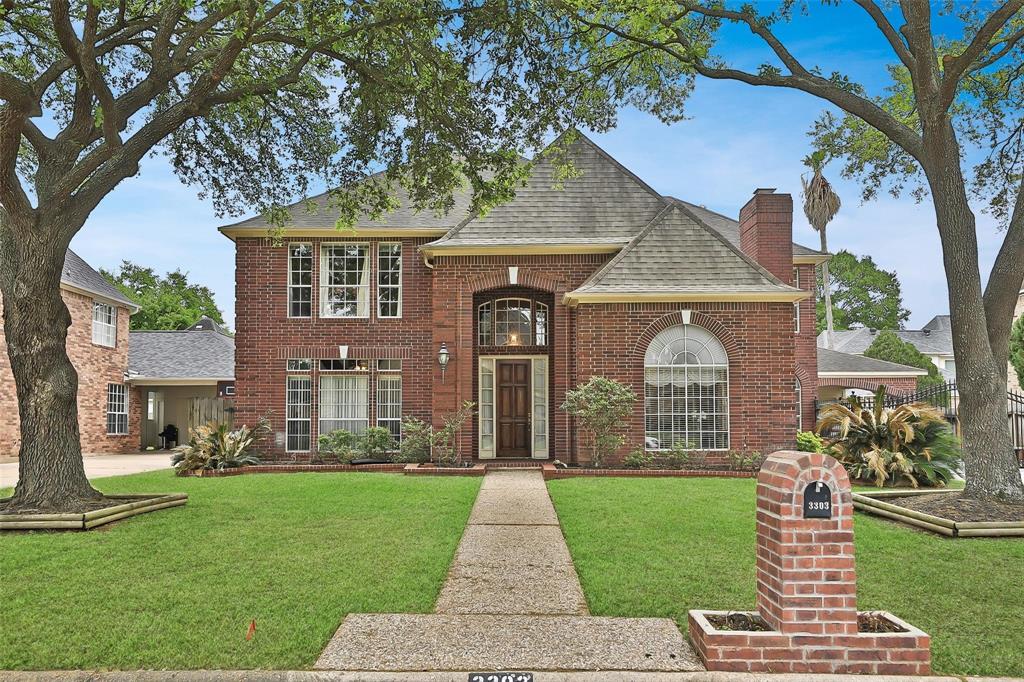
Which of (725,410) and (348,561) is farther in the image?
(725,410)

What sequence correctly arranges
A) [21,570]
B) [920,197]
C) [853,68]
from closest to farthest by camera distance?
[21,570]
[853,68]
[920,197]

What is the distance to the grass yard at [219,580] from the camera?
4.76 m

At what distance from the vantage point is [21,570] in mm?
6707

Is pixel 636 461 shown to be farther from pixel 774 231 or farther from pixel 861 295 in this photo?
pixel 861 295

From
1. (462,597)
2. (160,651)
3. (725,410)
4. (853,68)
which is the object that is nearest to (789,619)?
(462,597)

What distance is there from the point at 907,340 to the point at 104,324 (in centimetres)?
4386

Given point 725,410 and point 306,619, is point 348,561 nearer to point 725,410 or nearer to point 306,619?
point 306,619

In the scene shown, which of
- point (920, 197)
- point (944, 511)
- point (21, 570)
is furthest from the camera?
point (920, 197)

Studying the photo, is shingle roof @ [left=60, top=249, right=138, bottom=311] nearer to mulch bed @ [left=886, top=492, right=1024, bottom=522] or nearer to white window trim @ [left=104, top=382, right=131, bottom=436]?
white window trim @ [left=104, top=382, right=131, bottom=436]

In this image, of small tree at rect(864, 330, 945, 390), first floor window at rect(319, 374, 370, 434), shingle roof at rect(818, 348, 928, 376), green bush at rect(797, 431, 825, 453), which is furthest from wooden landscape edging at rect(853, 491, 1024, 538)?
small tree at rect(864, 330, 945, 390)

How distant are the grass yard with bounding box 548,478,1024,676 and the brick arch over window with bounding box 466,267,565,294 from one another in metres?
7.13

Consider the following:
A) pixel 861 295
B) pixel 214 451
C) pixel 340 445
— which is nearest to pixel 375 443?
pixel 340 445

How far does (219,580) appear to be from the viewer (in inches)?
251

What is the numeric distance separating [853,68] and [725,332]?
596 centimetres
